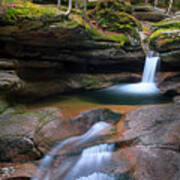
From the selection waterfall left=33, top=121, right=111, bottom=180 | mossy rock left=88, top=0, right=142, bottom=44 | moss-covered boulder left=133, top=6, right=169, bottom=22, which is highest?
moss-covered boulder left=133, top=6, right=169, bottom=22

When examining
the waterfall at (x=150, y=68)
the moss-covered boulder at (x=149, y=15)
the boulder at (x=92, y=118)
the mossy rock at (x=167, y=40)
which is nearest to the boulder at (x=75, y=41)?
the waterfall at (x=150, y=68)

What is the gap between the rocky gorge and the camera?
154 inches

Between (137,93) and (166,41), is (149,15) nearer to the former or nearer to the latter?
(166,41)

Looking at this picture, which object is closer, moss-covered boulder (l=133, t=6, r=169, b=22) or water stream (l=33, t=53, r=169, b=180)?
water stream (l=33, t=53, r=169, b=180)

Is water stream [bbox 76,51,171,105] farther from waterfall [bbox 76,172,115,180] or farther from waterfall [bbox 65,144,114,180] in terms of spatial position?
waterfall [bbox 76,172,115,180]

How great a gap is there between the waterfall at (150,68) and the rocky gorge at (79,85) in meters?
0.46

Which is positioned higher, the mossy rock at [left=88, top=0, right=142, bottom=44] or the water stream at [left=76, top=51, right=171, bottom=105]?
the mossy rock at [left=88, top=0, right=142, bottom=44]

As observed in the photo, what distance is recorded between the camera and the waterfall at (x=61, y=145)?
3880mm

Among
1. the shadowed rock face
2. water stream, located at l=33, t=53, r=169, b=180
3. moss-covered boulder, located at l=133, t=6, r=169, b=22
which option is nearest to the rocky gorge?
the shadowed rock face

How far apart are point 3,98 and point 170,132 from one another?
6.57 metres

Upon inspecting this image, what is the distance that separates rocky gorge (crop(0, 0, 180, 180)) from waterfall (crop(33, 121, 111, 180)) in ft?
0.60

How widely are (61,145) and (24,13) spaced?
18.9ft

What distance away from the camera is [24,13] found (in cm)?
638

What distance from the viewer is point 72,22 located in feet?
24.9
